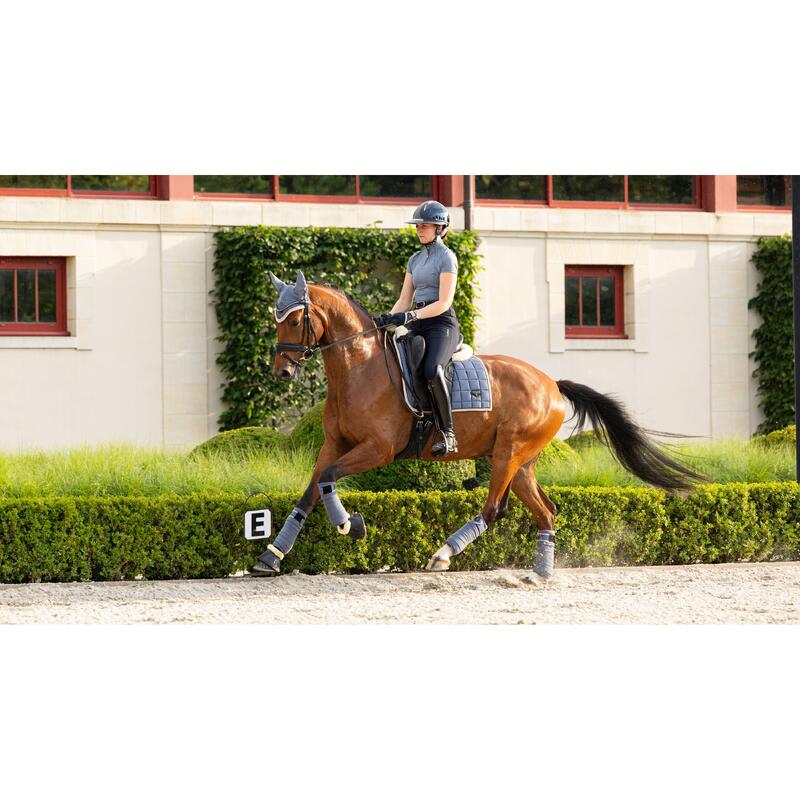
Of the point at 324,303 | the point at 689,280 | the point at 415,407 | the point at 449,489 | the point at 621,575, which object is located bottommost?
the point at 621,575

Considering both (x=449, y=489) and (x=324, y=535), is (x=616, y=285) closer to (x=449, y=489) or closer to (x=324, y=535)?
(x=449, y=489)

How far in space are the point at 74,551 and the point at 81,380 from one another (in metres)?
8.06

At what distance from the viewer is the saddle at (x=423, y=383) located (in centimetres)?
853

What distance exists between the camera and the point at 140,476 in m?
9.87

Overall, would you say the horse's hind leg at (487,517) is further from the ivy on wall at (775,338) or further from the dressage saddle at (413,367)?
the ivy on wall at (775,338)

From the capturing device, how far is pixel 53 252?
54.2 feet

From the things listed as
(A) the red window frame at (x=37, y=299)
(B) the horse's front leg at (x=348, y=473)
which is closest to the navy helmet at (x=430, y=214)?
(B) the horse's front leg at (x=348, y=473)

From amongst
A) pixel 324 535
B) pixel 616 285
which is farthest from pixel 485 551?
pixel 616 285

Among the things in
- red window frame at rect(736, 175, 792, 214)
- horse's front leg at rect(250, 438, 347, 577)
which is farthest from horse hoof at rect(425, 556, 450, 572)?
red window frame at rect(736, 175, 792, 214)

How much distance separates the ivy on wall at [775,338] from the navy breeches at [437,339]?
1172 cm

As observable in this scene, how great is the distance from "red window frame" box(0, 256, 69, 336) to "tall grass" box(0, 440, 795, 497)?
5.71 metres

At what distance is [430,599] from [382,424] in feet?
4.48

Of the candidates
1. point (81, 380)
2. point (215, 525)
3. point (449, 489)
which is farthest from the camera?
point (81, 380)

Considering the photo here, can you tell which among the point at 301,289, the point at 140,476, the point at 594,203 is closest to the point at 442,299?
the point at 301,289
